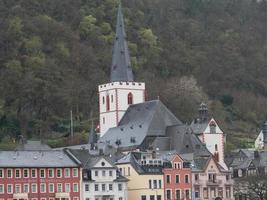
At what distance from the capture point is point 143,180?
113625 mm

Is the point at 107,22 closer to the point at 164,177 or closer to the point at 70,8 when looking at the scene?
the point at 70,8

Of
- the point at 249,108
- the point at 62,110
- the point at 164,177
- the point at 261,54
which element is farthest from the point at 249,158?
the point at 261,54

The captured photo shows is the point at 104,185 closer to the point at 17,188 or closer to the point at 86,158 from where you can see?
the point at 86,158

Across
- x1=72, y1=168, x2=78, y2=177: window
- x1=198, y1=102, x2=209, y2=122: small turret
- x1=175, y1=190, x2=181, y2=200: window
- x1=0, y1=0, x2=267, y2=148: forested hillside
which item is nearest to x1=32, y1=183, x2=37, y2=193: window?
x1=72, y1=168, x2=78, y2=177: window

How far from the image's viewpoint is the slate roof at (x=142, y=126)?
130 metres

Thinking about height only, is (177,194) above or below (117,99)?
below

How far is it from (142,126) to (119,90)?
13907mm

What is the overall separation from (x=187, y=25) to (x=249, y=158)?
68716mm

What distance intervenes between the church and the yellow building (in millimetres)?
9180

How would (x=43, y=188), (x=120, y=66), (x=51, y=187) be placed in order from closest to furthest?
1. (x=43, y=188)
2. (x=51, y=187)
3. (x=120, y=66)

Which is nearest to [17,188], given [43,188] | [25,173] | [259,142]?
[25,173]

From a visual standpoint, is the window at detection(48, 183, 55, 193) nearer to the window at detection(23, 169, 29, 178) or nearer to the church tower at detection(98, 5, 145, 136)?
the window at detection(23, 169, 29, 178)

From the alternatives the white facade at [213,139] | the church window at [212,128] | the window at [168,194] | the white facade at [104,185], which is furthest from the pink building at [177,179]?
the church window at [212,128]

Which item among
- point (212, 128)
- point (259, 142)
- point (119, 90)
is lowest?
point (212, 128)
